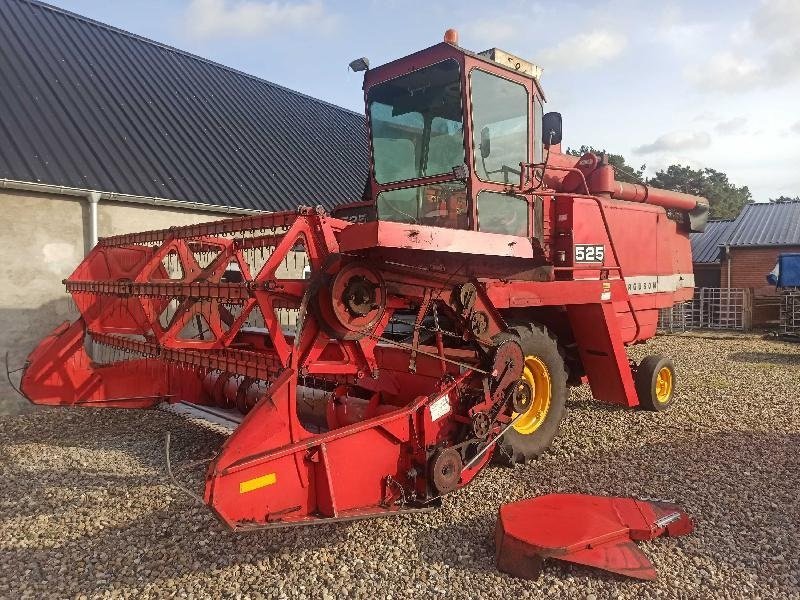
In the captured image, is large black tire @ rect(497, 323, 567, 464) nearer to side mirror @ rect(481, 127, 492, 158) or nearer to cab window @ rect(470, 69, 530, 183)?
cab window @ rect(470, 69, 530, 183)

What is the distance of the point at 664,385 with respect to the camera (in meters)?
7.26

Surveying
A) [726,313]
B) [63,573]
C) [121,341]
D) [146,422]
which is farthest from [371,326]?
[726,313]

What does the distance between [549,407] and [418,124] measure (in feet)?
8.92

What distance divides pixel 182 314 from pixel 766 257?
22.6 meters

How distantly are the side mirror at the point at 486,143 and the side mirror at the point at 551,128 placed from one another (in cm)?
63

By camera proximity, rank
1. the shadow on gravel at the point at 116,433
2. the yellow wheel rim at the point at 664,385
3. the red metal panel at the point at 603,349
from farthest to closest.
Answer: the yellow wheel rim at the point at 664,385 → the red metal panel at the point at 603,349 → the shadow on gravel at the point at 116,433

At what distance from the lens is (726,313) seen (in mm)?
20297

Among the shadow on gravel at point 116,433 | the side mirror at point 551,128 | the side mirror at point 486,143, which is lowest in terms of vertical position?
the shadow on gravel at point 116,433

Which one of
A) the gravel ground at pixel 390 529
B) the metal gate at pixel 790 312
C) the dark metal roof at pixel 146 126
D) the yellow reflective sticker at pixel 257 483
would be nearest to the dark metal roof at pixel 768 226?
the metal gate at pixel 790 312

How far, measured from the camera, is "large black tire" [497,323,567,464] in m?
4.79

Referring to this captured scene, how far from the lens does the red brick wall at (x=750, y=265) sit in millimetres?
21312

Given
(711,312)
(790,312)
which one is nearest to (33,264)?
(790,312)

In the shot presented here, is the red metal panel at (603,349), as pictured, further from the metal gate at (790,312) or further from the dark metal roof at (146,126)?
the metal gate at (790,312)

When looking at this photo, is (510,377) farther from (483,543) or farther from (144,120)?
(144,120)
